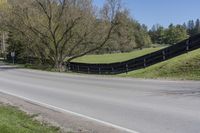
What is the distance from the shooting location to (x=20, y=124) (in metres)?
10.7

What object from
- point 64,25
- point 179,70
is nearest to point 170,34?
point 64,25

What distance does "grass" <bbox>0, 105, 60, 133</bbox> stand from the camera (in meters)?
9.61

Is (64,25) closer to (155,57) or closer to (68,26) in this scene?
(68,26)

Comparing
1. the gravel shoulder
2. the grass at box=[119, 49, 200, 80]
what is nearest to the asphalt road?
the gravel shoulder

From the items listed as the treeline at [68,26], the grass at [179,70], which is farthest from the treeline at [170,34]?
the grass at [179,70]

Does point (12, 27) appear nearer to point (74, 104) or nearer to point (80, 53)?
point (80, 53)

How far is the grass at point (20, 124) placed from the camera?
9.61 metres

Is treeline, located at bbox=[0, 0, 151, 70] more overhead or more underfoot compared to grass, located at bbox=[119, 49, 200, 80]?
more overhead

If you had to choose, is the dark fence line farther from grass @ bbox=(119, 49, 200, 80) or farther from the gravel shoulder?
the gravel shoulder

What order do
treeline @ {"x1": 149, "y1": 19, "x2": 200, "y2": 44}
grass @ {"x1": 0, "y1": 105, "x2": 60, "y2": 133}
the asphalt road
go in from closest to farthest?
grass @ {"x1": 0, "y1": 105, "x2": 60, "y2": 133}
the asphalt road
treeline @ {"x1": 149, "y1": 19, "x2": 200, "y2": 44}

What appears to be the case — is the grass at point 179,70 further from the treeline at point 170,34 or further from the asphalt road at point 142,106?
the treeline at point 170,34

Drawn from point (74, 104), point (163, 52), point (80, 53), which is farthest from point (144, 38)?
point (74, 104)

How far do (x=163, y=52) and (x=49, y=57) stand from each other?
89.5 ft

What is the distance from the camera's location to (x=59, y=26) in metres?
54.3
